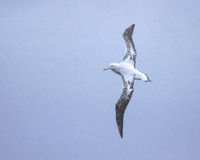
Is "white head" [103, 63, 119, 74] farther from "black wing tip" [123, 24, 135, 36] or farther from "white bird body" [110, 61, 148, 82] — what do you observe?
"black wing tip" [123, 24, 135, 36]

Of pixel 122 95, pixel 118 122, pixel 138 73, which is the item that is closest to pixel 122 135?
pixel 118 122

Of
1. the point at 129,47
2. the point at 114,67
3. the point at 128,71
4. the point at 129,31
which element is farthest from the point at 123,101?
the point at 129,31

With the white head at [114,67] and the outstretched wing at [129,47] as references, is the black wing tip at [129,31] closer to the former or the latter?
the outstretched wing at [129,47]

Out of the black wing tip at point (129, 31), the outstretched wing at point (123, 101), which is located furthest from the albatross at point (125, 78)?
the black wing tip at point (129, 31)

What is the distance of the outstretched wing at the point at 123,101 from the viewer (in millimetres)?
27906

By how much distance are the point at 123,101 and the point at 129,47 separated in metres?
4.68

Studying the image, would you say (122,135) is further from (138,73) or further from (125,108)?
(138,73)

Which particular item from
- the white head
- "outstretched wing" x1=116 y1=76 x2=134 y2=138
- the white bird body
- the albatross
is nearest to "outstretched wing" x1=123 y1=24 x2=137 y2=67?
the albatross

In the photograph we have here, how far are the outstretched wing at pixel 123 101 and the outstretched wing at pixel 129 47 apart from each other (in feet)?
6.77

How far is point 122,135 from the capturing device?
27.6 m

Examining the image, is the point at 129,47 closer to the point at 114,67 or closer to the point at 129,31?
the point at 129,31

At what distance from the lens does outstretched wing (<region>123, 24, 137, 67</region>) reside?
29781 mm

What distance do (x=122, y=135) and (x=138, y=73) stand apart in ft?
15.1

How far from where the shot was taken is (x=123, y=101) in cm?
2798
